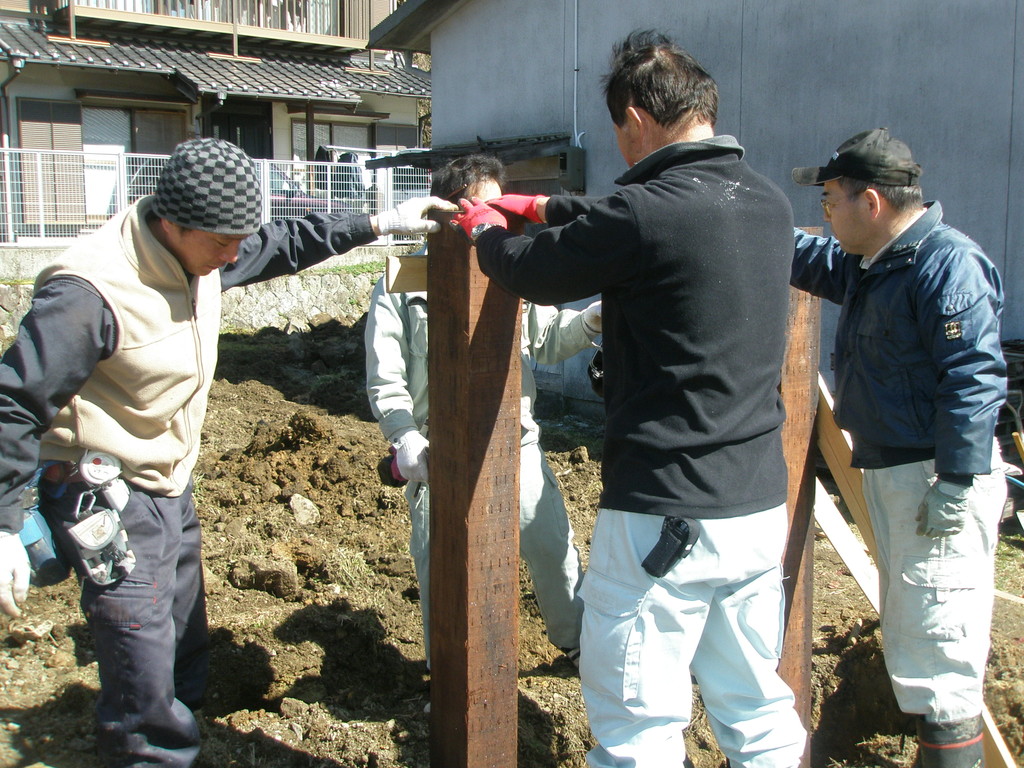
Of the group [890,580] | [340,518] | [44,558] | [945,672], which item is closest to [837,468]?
[890,580]

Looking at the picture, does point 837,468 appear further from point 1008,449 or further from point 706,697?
point 1008,449

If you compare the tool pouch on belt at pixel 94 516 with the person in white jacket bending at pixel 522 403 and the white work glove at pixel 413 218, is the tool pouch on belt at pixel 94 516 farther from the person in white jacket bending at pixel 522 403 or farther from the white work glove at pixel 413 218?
the white work glove at pixel 413 218

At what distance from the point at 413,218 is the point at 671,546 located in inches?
45.6

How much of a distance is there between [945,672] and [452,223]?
1906 mm

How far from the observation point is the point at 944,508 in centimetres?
252

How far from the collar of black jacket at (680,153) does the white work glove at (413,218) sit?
0.52 meters

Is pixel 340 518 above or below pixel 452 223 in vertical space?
below

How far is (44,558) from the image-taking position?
234cm

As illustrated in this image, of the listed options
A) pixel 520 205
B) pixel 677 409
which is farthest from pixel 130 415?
pixel 677 409

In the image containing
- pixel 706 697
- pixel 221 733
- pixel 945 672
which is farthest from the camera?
pixel 221 733

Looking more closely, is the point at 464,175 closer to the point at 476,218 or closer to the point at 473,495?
the point at 476,218

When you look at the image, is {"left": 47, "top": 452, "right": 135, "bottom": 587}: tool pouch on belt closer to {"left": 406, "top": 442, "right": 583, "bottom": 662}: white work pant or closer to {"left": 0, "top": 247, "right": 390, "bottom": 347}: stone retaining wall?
{"left": 406, "top": 442, "right": 583, "bottom": 662}: white work pant

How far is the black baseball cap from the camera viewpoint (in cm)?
271

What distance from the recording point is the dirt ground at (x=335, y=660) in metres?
2.87
